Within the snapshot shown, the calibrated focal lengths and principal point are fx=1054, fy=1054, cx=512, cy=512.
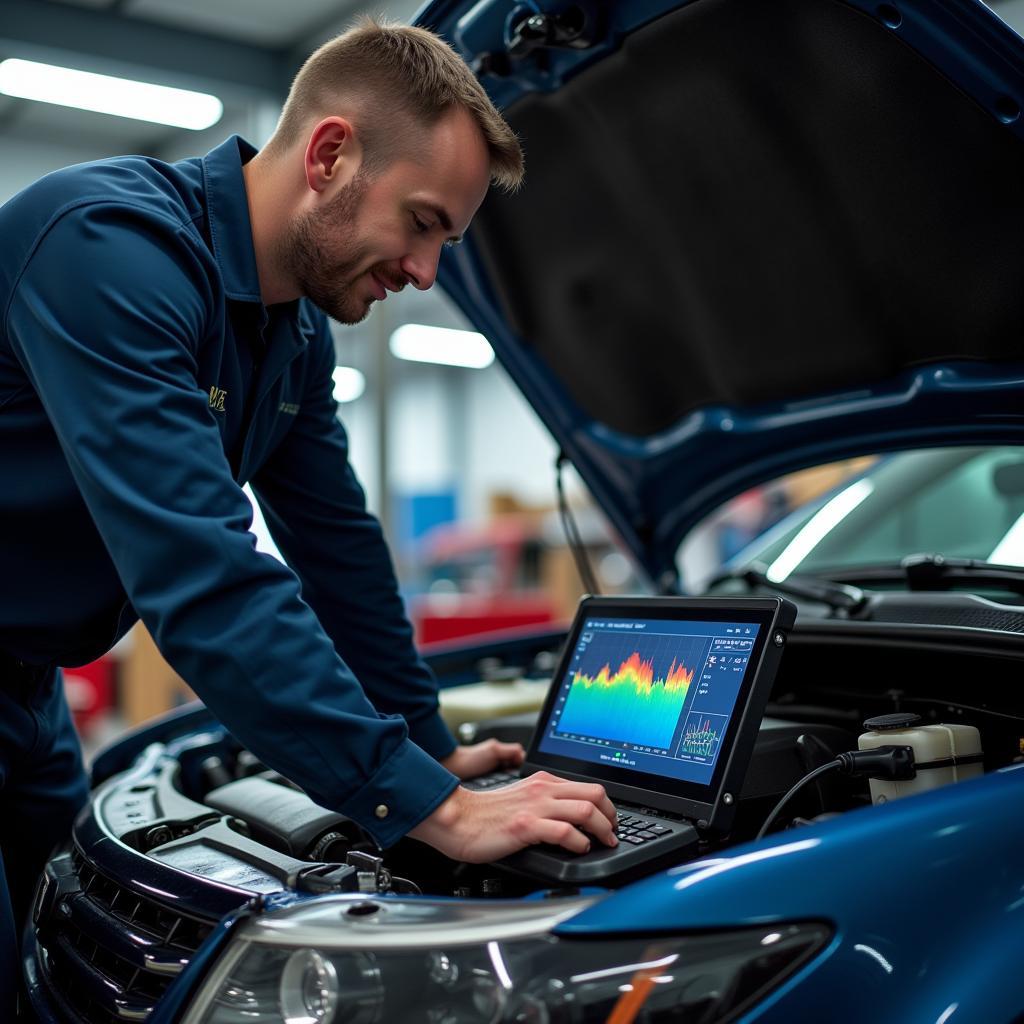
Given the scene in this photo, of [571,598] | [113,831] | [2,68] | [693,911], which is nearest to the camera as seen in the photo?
[693,911]

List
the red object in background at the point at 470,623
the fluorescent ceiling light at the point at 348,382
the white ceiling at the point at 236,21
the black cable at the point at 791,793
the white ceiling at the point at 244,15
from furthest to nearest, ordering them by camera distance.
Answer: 1. the fluorescent ceiling light at the point at 348,382
2. the red object in background at the point at 470,623
3. the white ceiling at the point at 244,15
4. the white ceiling at the point at 236,21
5. the black cable at the point at 791,793

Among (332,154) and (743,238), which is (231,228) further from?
(743,238)

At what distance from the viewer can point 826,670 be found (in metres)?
1.59

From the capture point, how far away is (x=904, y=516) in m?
2.04

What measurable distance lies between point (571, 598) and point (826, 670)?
6134mm

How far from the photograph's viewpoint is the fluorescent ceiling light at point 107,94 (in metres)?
4.67

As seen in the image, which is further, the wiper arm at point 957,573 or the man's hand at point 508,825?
the wiper arm at point 957,573

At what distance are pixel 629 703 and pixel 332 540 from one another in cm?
57

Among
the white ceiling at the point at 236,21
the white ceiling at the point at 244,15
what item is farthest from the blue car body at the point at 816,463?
the white ceiling at the point at 244,15

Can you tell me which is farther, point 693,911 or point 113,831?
point 113,831

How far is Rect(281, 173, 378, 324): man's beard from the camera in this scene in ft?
3.94

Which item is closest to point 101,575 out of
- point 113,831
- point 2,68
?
point 113,831

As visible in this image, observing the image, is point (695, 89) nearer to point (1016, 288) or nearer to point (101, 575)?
point (1016, 288)

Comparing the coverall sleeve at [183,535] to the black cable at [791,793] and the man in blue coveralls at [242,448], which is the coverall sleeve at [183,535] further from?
the black cable at [791,793]
